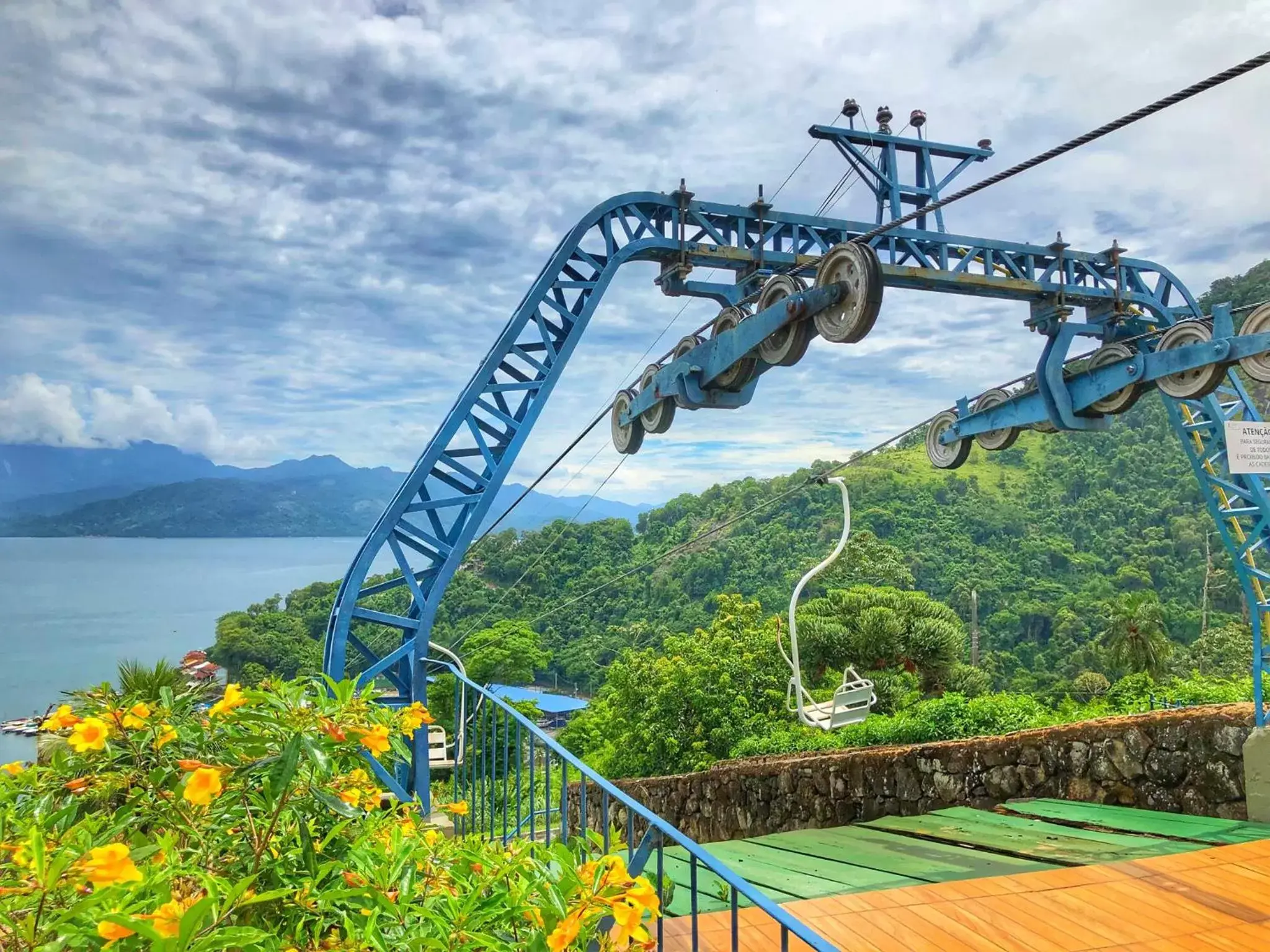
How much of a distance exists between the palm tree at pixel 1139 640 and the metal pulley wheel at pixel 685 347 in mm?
20153

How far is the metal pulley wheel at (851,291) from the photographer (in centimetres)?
337

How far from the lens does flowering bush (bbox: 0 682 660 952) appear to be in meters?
0.98

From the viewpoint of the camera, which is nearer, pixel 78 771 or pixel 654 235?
pixel 78 771

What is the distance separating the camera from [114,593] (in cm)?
5241

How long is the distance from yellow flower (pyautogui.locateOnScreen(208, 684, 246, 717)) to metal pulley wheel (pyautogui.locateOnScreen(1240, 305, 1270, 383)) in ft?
13.8

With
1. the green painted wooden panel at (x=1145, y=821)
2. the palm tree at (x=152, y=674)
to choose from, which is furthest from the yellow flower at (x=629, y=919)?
the palm tree at (x=152, y=674)

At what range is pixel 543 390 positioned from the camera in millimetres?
4930

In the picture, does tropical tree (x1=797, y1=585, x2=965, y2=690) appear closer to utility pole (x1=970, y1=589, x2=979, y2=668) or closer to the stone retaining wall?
utility pole (x1=970, y1=589, x2=979, y2=668)

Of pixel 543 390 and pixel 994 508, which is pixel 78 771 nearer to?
pixel 543 390

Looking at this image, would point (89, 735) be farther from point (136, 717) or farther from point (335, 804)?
point (335, 804)

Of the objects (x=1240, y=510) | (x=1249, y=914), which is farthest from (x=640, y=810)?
(x=1240, y=510)

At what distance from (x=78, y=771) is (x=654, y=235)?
4292mm

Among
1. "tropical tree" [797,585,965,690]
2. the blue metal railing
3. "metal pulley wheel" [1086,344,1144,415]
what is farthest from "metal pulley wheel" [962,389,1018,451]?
"tropical tree" [797,585,965,690]

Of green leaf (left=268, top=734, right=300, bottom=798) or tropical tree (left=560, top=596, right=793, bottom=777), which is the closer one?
green leaf (left=268, top=734, right=300, bottom=798)
